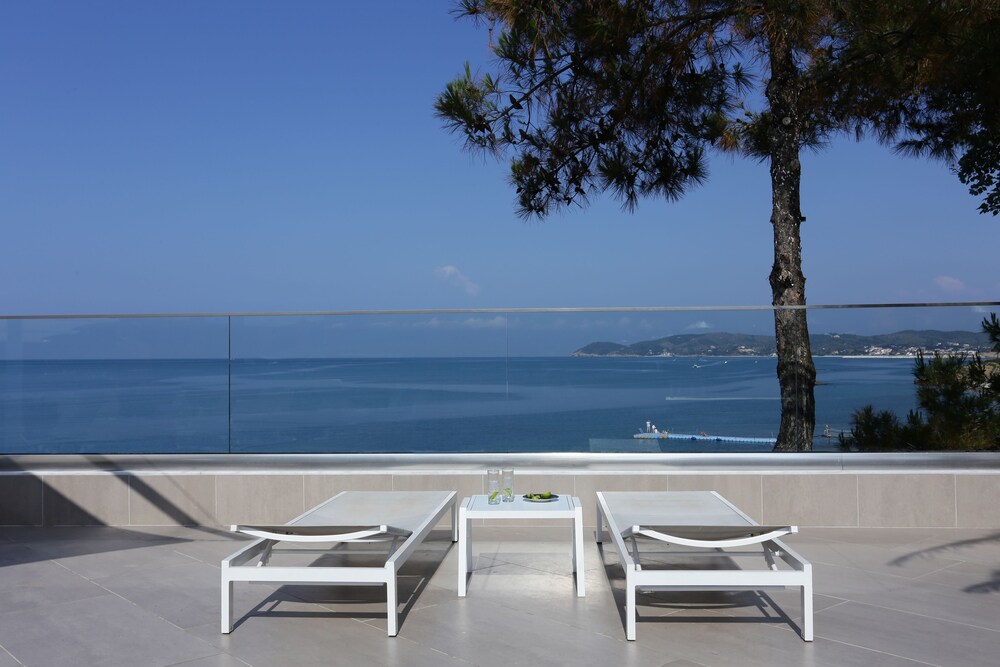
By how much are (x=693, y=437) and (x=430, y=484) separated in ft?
5.96

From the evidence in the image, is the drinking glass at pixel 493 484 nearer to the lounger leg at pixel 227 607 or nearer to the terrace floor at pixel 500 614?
the terrace floor at pixel 500 614

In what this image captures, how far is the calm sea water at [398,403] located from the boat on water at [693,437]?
31 millimetres

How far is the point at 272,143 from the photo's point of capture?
29.1m

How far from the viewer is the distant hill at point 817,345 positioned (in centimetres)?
575

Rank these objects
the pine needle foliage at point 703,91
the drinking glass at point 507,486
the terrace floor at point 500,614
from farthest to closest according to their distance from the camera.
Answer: the pine needle foliage at point 703,91
the drinking glass at point 507,486
the terrace floor at point 500,614

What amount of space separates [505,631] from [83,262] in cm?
3422

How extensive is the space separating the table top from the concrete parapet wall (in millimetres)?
1292

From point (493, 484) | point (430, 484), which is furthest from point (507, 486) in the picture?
point (430, 484)

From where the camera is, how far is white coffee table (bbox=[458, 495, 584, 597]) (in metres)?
3.96

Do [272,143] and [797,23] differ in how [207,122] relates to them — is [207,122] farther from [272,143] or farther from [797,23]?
[797,23]

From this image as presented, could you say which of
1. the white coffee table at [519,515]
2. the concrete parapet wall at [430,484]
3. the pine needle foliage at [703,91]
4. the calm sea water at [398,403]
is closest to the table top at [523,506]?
the white coffee table at [519,515]

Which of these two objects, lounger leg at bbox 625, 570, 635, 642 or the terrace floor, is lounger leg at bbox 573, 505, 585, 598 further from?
lounger leg at bbox 625, 570, 635, 642

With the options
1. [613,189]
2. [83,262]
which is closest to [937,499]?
[613,189]

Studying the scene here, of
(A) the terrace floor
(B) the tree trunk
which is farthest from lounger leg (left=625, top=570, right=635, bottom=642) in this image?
(B) the tree trunk
